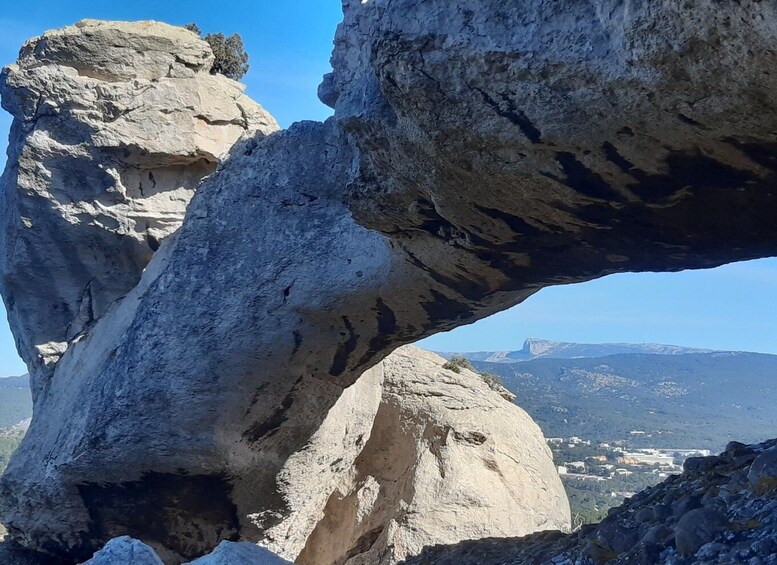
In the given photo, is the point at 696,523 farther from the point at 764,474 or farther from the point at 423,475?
the point at 423,475

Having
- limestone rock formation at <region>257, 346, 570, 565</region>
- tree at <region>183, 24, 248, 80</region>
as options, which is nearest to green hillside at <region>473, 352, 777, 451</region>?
limestone rock formation at <region>257, 346, 570, 565</region>

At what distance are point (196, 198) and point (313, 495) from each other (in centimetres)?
329

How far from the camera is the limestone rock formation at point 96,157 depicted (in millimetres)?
8109

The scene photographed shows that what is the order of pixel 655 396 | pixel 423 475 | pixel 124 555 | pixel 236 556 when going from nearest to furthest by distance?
1. pixel 124 555
2. pixel 236 556
3. pixel 423 475
4. pixel 655 396

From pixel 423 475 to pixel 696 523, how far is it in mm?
6101

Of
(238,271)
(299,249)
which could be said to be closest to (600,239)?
(299,249)

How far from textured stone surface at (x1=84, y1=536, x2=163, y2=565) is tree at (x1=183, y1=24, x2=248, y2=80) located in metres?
7.15

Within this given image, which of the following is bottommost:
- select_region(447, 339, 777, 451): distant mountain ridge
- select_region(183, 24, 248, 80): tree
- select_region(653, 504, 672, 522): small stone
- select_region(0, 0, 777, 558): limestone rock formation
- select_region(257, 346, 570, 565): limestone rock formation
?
select_region(447, 339, 777, 451): distant mountain ridge

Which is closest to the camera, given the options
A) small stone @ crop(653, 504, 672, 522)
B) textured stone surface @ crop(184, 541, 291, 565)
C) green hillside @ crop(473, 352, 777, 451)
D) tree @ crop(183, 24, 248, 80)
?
small stone @ crop(653, 504, 672, 522)

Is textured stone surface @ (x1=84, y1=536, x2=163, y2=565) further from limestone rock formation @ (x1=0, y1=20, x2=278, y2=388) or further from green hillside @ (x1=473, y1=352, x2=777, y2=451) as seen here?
green hillside @ (x1=473, y1=352, x2=777, y2=451)

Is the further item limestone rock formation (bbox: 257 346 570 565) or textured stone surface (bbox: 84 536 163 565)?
limestone rock formation (bbox: 257 346 570 565)

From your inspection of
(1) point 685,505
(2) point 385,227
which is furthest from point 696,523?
(2) point 385,227

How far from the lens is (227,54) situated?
386 inches

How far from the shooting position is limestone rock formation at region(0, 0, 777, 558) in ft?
10.2
